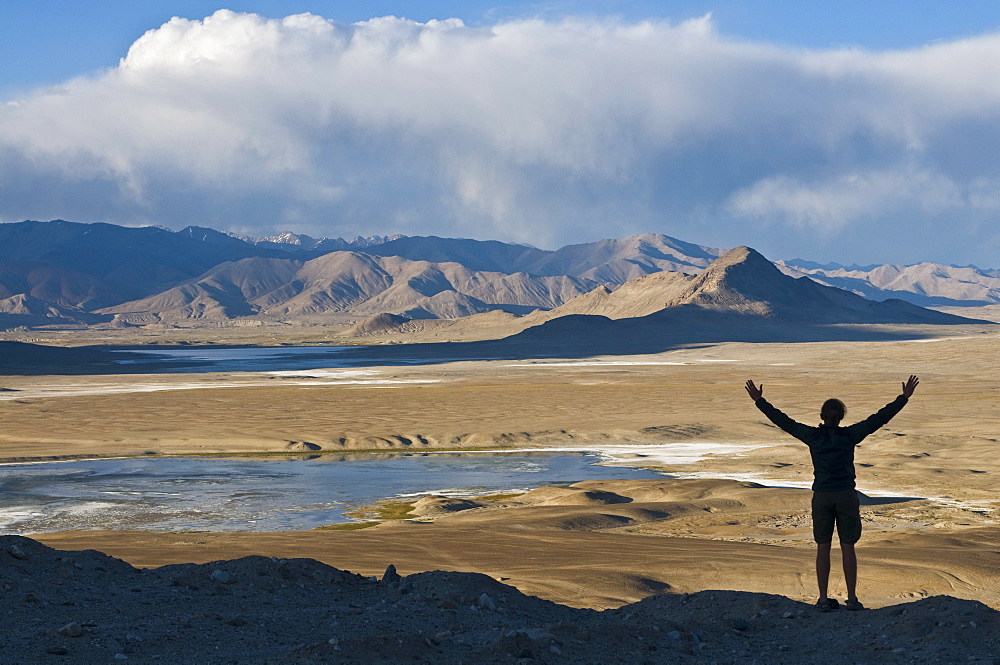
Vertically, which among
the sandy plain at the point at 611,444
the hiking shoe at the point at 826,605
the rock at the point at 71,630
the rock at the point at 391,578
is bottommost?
the sandy plain at the point at 611,444

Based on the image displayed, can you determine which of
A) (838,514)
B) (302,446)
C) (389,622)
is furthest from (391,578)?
(302,446)

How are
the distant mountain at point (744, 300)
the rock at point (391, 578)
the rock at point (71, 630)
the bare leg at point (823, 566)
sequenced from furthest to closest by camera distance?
the distant mountain at point (744, 300) → the rock at point (391, 578) → the bare leg at point (823, 566) → the rock at point (71, 630)

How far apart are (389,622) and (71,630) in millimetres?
2307

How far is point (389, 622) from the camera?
7824 mm

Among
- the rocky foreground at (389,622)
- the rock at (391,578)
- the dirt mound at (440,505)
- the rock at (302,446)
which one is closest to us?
the rocky foreground at (389,622)

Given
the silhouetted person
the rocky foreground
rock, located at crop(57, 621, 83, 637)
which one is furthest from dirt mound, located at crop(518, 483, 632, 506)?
rock, located at crop(57, 621, 83, 637)

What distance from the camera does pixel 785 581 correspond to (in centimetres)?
1336

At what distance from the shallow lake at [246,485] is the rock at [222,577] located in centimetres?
1346

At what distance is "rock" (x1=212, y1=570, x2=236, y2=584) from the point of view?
8802mm

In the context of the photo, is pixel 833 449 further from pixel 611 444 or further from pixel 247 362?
pixel 247 362

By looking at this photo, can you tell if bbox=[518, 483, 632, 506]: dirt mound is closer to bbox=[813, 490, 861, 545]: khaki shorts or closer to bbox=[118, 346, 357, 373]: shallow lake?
bbox=[813, 490, 861, 545]: khaki shorts

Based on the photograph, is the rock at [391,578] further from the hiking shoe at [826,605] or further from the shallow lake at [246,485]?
the shallow lake at [246,485]

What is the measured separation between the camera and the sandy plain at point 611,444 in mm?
14500

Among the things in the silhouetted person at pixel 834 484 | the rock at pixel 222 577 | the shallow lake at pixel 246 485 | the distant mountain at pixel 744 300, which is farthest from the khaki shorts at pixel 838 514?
the distant mountain at pixel 744 300
